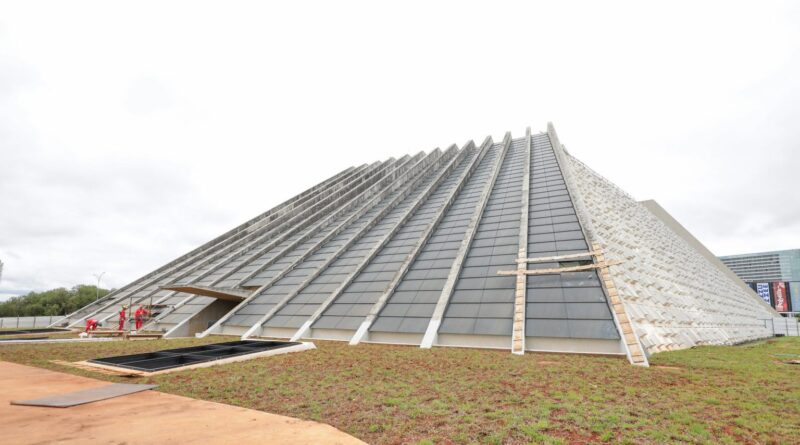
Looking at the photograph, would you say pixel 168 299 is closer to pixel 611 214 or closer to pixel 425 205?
pixel 425 205

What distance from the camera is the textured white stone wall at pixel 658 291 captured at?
16875 millimetres

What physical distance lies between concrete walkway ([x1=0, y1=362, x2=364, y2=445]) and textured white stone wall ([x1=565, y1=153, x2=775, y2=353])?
44.7 feet

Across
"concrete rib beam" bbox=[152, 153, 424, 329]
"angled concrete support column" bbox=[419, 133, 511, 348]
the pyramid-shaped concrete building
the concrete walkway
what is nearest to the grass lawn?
the concrete walkway

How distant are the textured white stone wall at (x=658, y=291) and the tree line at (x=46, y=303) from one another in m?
70.3

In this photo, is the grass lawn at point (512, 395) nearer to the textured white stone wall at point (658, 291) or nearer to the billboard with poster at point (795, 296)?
the textured white stone wall at point (658, 291)

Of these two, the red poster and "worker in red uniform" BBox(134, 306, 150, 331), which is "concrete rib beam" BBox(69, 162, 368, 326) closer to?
"worker in red uniform" BBox(134, 306, 150, 331)

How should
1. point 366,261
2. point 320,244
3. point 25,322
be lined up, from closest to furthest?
point 366,261 → point 320,244 → point 25,322

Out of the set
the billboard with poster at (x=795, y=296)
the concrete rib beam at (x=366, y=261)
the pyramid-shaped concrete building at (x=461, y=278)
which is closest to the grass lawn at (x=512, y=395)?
the pyramid-shaped concrete building at (x=461, y=278)

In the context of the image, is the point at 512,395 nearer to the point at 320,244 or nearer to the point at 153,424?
the point at 153,424

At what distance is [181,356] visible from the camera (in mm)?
13180

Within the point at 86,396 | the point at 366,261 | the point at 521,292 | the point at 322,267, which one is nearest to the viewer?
the point at 86,396

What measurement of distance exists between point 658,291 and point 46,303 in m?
79.2

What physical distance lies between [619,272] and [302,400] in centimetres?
1667

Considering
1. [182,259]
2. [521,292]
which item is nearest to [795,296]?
[521,292]
